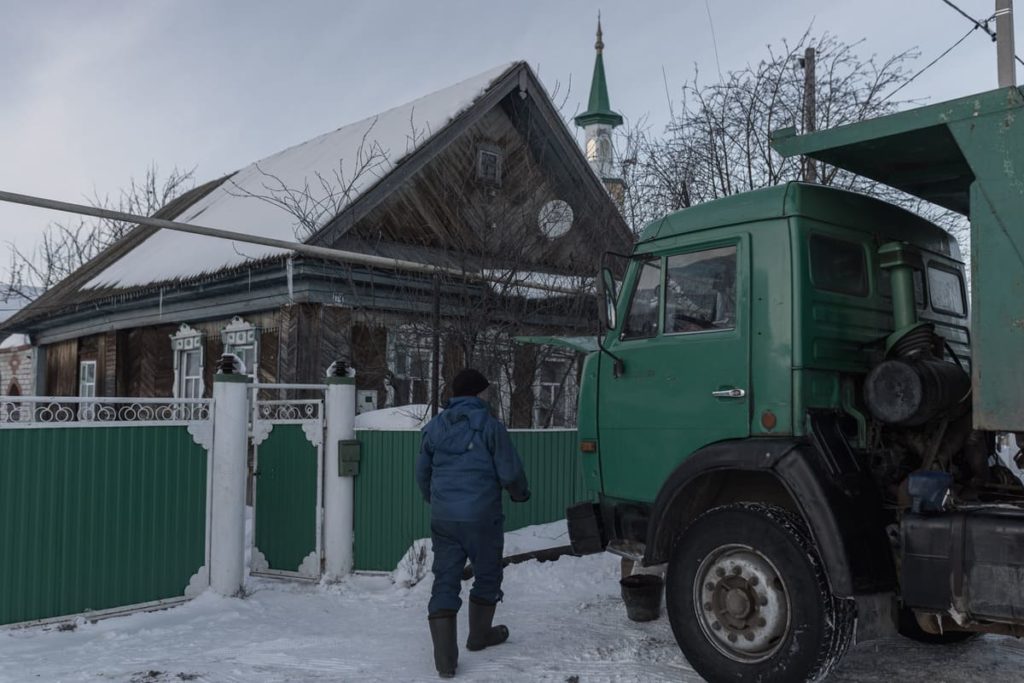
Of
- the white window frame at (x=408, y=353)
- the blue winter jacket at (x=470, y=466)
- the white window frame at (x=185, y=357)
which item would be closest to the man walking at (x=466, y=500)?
the blue winter jacket at (x=470, y=466)

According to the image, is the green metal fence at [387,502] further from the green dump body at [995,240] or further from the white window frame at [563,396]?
the green dump body at [995,240]

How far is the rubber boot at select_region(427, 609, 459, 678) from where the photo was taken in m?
5.08

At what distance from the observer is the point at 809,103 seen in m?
12.2

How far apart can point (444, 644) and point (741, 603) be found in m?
1.68

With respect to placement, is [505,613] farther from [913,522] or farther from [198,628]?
[913,522]

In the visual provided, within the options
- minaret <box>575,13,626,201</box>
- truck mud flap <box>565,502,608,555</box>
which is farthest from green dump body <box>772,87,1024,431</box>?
minaret <box>575,13,626,201</box>

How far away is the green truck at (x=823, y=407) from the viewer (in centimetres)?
420

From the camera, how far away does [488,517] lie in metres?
5.36

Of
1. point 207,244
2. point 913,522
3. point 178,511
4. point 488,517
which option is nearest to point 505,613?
point 488,517

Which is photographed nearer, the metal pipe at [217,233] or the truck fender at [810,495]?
the truck fender at [810,495]

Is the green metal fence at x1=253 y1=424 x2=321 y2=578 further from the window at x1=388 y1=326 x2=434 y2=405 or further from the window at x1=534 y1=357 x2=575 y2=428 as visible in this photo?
the window at x1=534 y1=357 x2=575 y2=428

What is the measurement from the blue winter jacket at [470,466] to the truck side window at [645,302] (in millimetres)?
1063

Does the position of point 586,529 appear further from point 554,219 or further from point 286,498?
point 554,219

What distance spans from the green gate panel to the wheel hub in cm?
403
